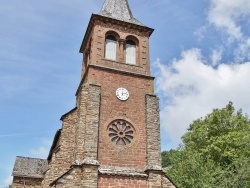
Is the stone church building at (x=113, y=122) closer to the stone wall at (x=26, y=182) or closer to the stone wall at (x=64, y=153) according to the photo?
the stone wall at (x=64, y=153)

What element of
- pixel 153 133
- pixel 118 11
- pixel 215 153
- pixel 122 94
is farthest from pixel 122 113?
pixel 215 153

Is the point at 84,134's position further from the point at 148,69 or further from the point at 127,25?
the point at 127,25

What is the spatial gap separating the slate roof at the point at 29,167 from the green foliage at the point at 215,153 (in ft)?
40.6

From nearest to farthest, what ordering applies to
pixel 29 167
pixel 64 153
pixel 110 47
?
pixel 64 153
pixel 110 47
pixel 29 167

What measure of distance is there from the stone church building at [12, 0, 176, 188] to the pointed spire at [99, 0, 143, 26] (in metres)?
0.28

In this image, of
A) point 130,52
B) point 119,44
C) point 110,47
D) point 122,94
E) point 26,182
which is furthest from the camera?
point 26,182

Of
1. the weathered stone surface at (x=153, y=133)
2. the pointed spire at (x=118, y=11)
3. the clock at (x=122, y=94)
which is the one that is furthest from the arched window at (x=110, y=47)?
the weathered stone surface at (x=153, y=133)

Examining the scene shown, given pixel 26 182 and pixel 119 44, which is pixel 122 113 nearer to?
pixel 119 44

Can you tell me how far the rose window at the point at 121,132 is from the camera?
19453 mm

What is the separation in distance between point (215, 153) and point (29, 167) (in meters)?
18.5

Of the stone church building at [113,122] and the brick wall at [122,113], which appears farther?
the brick wall at [122,113]

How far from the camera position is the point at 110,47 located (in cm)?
2312

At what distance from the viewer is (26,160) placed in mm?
30391

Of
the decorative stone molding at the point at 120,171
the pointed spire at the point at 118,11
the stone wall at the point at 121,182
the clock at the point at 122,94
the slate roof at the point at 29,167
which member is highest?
the pointed spire at the point at 118,11
